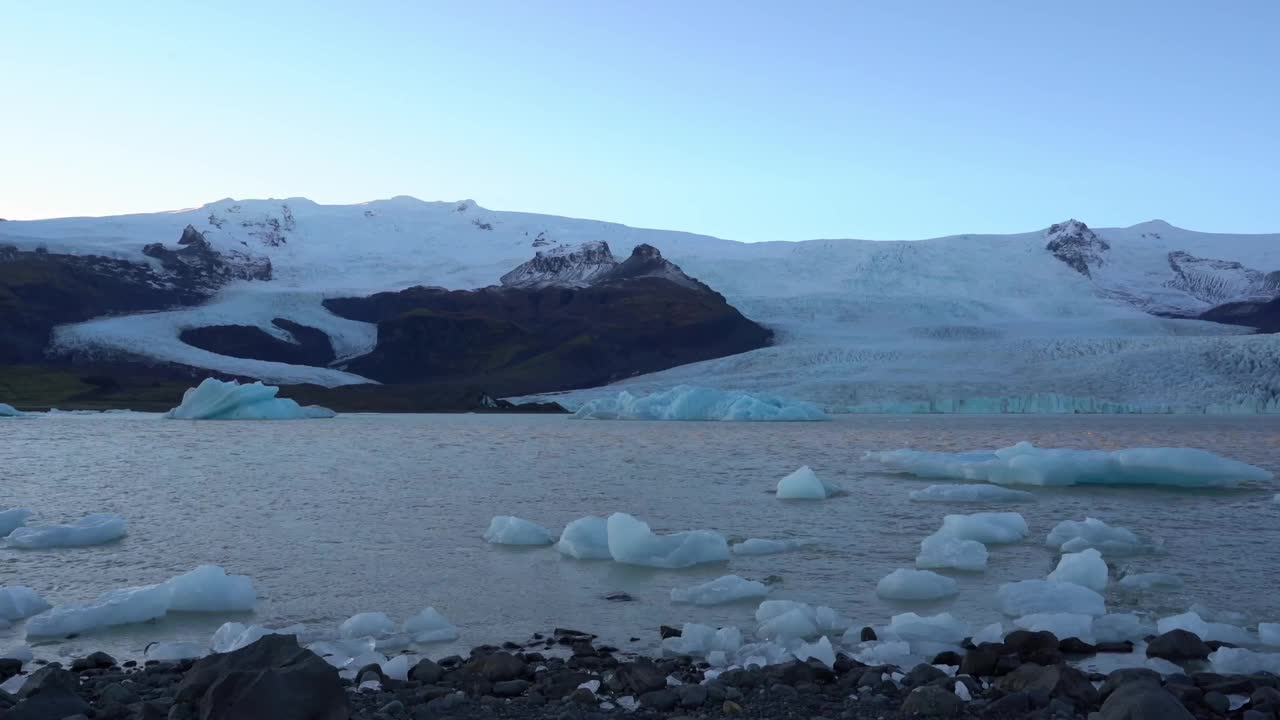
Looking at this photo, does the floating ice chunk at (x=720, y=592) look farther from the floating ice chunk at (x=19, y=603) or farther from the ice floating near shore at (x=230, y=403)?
the ice floating near shore at (x=230, y=403)

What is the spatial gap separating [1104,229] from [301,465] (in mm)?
116461

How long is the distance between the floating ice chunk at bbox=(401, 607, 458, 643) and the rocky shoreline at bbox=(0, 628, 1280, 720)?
0.81 m

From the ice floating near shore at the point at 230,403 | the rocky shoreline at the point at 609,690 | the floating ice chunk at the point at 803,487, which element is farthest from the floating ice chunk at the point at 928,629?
the ice floating near shore at the point at 230,403

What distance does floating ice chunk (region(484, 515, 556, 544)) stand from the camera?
11.2m

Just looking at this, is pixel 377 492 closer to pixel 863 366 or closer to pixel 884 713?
pixel 884 713

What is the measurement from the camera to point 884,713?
5.21 m

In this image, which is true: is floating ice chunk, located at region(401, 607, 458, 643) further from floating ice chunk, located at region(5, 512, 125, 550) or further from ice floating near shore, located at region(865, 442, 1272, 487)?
ice floating near shore, located at region(865, 442, 1272, 487)

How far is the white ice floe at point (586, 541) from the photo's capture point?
10.5 metres

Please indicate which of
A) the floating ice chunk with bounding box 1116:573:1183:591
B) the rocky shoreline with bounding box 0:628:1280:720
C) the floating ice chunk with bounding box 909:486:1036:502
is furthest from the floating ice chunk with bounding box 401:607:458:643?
the floating ice chunk with bounding box 909:486:1036:502

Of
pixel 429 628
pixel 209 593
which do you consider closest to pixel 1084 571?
pixel 429 628

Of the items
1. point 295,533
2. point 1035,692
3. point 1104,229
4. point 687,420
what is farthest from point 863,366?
point 1104,229

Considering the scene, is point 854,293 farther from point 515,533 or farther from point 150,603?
point 150,603

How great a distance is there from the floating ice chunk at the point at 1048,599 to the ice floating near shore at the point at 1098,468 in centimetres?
962

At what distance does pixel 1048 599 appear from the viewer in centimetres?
789
